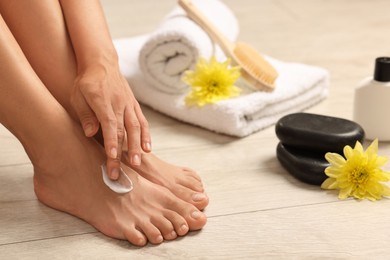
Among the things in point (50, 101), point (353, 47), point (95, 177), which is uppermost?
point (50, 101)

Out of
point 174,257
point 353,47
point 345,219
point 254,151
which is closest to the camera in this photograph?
point 174,257

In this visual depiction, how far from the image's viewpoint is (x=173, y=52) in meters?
1.75

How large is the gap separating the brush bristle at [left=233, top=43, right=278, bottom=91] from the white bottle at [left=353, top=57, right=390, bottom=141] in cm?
22

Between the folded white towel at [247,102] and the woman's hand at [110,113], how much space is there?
0.36 metres

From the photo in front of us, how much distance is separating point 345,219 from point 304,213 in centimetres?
7

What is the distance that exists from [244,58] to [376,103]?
355mm

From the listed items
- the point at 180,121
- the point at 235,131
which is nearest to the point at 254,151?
the point at 235,131

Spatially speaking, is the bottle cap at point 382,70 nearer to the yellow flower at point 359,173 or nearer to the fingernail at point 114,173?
the yellow flower at point 359,173

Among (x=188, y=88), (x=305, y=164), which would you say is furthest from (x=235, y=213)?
(x=188, y=88)

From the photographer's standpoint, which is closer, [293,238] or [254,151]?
[293,238]

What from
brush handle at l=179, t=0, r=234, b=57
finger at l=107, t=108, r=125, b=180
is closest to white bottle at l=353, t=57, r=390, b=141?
brush handle at l=179, t=0, r=234, b=57

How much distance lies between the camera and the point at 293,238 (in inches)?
48.8

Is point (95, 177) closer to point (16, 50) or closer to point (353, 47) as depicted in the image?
point (16, 50)

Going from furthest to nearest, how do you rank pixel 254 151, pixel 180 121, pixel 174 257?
1. pixel 180 121
2. pixel 254 151
3. pixel 174 257
